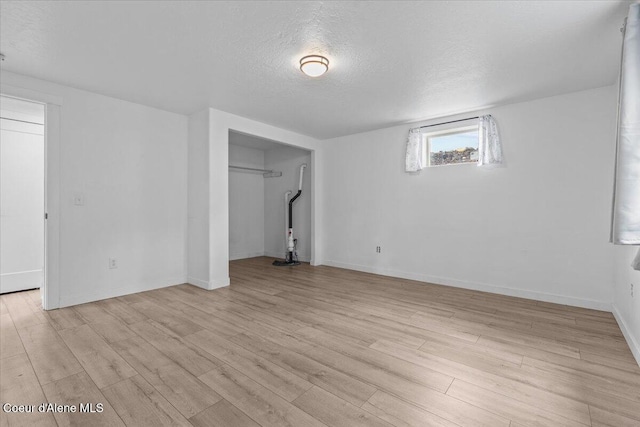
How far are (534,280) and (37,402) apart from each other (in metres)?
4.60

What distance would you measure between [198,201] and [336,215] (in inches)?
98.4

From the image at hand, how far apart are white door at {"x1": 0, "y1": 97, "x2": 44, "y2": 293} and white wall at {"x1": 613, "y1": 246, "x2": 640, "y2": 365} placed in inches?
240

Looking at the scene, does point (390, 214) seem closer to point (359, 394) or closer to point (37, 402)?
point (359, 394)

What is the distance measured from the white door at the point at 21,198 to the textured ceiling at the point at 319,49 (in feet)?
5.16

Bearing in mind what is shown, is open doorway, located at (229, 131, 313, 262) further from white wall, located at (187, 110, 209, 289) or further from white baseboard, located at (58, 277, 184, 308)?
white baseboard, located at (58, 277, 184, 308)

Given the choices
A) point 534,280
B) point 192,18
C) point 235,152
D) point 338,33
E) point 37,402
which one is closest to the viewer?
point 37,402

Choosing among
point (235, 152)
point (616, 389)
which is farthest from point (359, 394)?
point (235, 152)

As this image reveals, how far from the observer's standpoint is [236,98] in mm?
3434

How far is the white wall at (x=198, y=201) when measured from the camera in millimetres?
3844

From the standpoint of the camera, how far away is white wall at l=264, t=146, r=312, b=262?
237 inches

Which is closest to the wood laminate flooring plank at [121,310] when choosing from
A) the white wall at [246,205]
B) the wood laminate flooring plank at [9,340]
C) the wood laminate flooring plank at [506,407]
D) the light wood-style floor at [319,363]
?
the light wood-style floor at [319,363]

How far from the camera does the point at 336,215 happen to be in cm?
539

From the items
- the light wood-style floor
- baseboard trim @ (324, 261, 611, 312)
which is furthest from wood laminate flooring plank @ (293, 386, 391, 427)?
baseboard trim @ (324, 261, 611, 312)

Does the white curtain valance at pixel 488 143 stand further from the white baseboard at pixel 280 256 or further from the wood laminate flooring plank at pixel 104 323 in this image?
the wood laminate flooring plank at pixel 104 323
